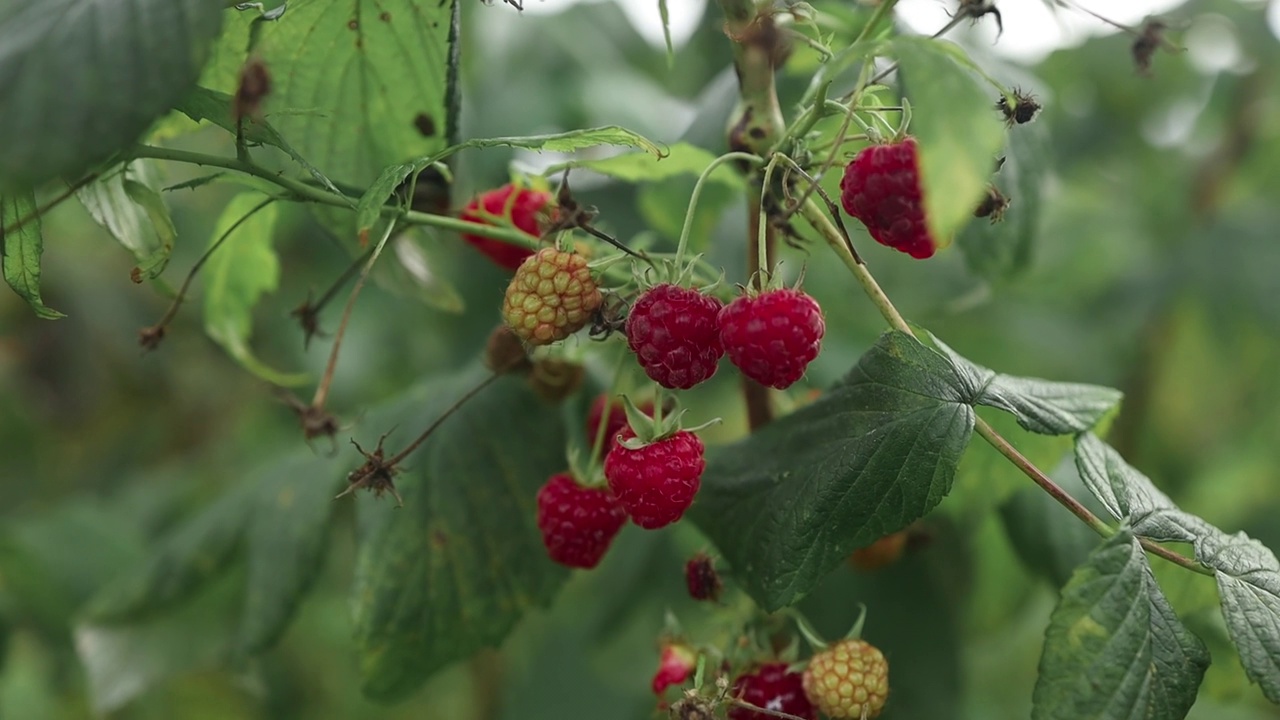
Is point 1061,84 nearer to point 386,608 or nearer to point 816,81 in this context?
point 816,81

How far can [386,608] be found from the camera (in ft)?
3.22

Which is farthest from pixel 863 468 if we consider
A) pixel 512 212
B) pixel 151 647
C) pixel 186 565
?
pixel 151 647

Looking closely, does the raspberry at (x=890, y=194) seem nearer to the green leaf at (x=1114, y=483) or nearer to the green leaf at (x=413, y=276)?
the green leaf at (x=1114, y=483)

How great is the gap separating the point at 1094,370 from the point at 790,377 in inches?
54.5

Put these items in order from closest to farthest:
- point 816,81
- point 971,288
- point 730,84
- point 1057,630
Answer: point 1057,630, point 816,81, point 730,84, point 971,288

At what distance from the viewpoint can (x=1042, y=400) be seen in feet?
2.56

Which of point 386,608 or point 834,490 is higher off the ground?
point 834,490

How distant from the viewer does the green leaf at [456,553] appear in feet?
3.22

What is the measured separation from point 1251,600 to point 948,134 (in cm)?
41

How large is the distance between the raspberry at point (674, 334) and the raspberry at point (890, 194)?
0.12 metres

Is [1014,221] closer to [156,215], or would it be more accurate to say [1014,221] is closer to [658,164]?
[658,164]

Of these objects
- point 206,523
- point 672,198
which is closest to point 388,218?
point 672,198

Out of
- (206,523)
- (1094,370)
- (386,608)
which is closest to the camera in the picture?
(386,608)

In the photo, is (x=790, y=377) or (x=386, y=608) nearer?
(x=790, y=377)
